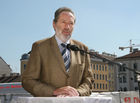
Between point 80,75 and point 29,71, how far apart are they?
0.64m

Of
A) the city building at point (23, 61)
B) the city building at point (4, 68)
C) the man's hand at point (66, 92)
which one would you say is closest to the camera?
the man's hand at point (66, 92)

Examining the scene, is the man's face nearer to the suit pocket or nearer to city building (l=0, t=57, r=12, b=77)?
the suit pocket

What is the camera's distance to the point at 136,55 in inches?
2447

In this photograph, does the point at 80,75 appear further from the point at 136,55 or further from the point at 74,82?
the point at 136,55

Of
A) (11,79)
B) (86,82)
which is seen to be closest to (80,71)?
(86,82)

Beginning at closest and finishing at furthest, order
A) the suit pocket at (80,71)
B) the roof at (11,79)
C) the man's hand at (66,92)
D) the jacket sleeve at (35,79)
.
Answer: the man's hand at (66,92)
the jacket sleeve at (35,79)
the suit pocket at (80,71)
the roof at (11,79)

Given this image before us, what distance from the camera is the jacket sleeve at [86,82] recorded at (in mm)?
3166

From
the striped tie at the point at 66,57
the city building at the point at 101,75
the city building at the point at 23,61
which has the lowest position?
the city building at the point at 101,75

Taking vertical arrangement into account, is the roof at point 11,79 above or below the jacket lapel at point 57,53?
below

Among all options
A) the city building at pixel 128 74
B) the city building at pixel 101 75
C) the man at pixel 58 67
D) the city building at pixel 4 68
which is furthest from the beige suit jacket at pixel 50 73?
the city building at pixel 101 75

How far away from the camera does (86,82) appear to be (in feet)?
11.0

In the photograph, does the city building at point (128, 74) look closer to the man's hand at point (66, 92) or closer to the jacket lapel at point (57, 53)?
the jacket lapel at point (57, 53)

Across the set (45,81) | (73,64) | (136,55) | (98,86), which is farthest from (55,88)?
(98,86)

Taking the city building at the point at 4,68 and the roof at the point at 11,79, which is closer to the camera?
the roof at the point at 11,79
